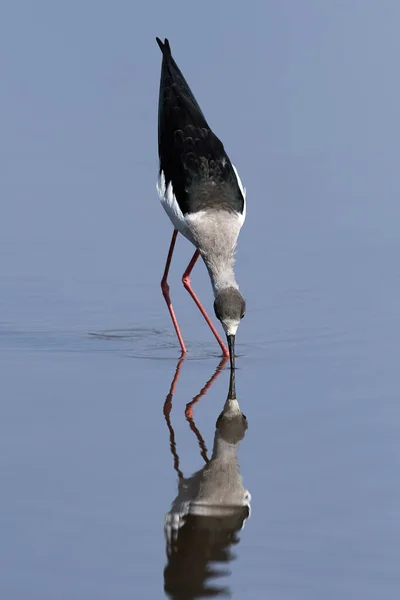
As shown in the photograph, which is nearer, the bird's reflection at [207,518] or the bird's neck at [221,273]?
the bird's reflection at [207,518]

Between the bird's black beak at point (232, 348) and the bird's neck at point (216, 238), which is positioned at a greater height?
the bird's neck at point (216, 238)

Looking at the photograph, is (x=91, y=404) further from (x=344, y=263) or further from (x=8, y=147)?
(x=8, y=147)

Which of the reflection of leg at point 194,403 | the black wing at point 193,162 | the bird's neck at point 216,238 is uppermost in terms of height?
the black wing at point 193,162

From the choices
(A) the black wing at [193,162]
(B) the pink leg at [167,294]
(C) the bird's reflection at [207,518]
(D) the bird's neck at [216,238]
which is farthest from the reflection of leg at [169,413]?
(A) the black wing at [193,162]

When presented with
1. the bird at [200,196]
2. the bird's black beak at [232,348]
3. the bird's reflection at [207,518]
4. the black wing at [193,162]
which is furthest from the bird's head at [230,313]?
the black wing at [193,162]

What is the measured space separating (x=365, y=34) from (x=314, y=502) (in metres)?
11.1

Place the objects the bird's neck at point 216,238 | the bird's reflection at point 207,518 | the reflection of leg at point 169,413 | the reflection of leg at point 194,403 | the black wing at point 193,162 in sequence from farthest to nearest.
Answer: the black wing at point 193,162
the bird's neck at point 216,238
the reflection of leg at point 194,403
the reflection of leg at point 169,413
the bird's reflection at point 207,518

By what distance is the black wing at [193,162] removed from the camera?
8.43 metres

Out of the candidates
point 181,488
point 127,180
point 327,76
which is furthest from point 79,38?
point 181,488

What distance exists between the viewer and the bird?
8164 mm

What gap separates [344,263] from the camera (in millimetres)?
9258

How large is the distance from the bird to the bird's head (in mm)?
302

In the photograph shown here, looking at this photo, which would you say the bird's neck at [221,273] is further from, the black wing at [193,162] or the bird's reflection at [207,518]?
the bird's reflection at [207,518]

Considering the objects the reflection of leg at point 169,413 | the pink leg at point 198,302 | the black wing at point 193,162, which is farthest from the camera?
the black wing at point 193,162
